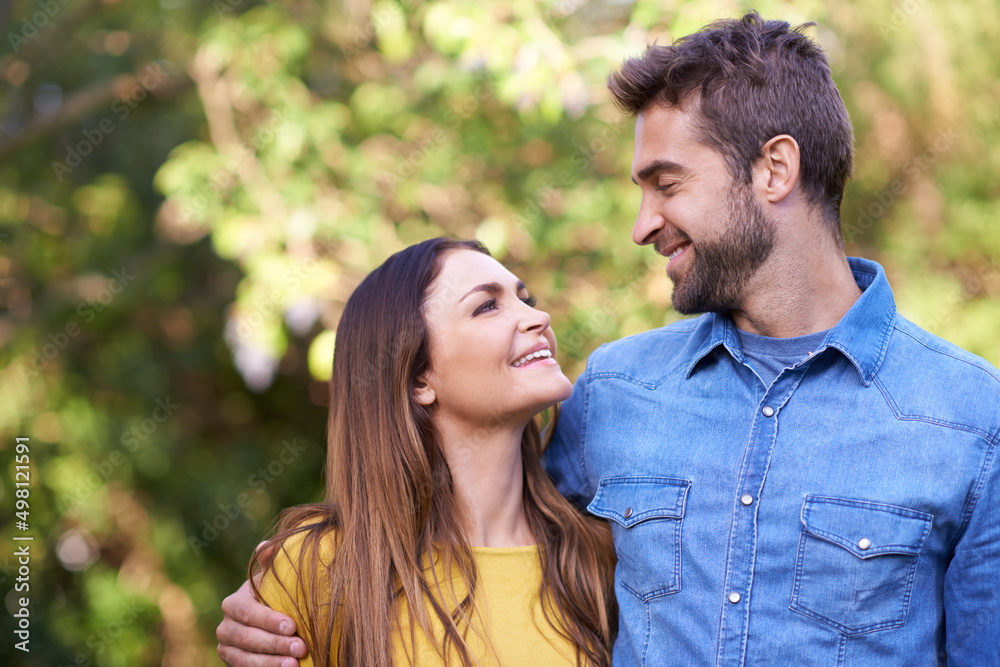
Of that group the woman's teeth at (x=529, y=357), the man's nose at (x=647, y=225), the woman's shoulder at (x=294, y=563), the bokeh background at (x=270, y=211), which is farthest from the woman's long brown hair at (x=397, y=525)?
the bokeh background at (x=270, y=211)

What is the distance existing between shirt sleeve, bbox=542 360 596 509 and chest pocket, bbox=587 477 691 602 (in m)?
0.22

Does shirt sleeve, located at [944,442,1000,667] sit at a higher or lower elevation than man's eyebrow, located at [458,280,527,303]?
lower

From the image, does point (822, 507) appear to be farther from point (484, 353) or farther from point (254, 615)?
point (254, 615)

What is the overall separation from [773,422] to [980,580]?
1.60ft

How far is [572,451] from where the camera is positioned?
2.33m

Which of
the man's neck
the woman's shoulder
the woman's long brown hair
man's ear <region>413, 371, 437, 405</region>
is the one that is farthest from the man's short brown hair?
the woman's shoulder

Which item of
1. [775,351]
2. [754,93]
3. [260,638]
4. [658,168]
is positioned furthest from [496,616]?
[754,93]

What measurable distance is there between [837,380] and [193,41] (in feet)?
14.0

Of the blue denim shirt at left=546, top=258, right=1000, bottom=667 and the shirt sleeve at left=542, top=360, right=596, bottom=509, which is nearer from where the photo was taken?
the blue denim shirt at left=546, top=258, right=1000, bottom=667

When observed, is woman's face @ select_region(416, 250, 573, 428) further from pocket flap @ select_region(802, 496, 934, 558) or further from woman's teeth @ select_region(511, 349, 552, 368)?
pocket flap @ select_region(802, 496, 934, 558)

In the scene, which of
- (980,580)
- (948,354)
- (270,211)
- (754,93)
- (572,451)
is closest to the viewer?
(980,580)

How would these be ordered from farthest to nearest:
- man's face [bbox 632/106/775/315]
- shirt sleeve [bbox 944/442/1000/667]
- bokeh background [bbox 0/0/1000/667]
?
bokeh background [bbox 0/0/1000/667] → man's face [bbox 632/106/775/315] → shirt sleeve [bbox 944/442/1000/667]

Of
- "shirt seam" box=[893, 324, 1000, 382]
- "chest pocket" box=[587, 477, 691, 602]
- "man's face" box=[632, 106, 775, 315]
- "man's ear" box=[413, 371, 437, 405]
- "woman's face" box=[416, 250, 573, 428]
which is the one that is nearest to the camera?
"shirt seam" box=[893, 324, 1000, 382]

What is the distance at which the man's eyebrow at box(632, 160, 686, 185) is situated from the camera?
2029 mm
